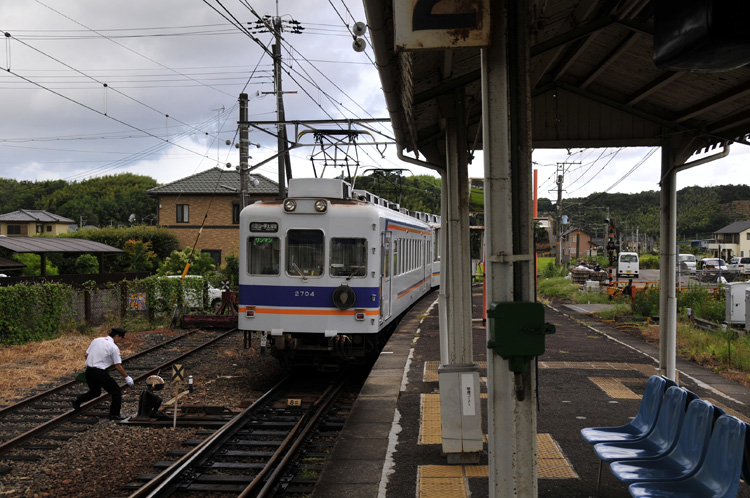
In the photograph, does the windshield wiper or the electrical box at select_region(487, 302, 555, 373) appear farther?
the windshield wiper

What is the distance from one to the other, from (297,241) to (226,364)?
3.63 metres

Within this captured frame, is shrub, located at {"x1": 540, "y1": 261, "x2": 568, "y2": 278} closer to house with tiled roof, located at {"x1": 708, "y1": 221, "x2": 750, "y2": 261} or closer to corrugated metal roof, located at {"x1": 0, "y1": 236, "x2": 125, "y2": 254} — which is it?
corrugated metal roof, located at {"x1": 0, "y1": 236, "x2": 125, "y2": 254}

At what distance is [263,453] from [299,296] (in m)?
3.42

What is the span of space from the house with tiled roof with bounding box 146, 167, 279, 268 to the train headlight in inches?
1093

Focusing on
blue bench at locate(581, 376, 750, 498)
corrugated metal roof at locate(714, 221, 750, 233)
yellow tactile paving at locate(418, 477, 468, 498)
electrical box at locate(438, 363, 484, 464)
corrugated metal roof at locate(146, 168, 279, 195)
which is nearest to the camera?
blue bench at locate(581, 376, 750, 498)

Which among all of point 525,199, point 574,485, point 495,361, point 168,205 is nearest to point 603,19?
point 525,199

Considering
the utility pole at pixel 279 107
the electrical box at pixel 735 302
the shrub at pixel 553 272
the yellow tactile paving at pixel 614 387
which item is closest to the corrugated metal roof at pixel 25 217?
the shrub at pixel 553 272

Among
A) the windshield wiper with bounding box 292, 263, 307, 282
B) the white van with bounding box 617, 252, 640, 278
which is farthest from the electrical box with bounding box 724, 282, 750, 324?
the white van with bounding box 617, 252, 640, 278

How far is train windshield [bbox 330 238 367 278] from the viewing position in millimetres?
10492

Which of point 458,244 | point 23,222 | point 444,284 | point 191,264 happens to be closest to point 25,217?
point 23,222

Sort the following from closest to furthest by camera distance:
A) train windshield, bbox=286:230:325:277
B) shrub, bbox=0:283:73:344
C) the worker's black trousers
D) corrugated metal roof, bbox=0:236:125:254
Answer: the worker's black trousers < train windshield, bbox=286:230:325:277 < shrub, bbox=0:283:73:344 < corrugated metal roof, bbox=0:236:125:254

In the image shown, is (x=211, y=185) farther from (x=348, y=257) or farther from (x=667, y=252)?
(x=667, y=252)

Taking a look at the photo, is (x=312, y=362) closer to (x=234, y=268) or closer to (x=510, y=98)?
(x=510, y=98)

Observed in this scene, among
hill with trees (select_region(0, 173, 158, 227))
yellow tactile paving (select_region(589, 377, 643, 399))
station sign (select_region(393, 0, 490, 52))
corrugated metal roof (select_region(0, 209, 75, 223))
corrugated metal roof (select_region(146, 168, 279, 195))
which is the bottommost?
yellow tactile paving (select_region(589, 377, 643, 399))
